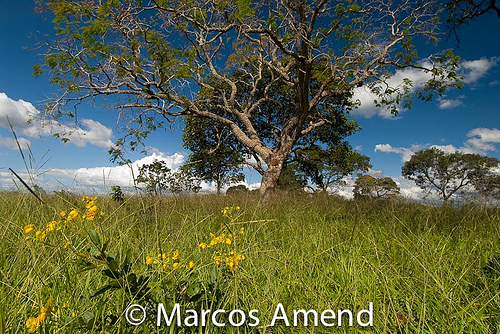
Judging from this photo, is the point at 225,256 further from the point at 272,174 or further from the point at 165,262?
the point at 272,174

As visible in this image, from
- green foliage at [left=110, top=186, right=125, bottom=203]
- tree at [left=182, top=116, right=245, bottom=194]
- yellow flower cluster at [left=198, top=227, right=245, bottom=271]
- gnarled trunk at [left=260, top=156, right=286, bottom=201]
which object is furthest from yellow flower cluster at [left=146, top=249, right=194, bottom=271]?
tree at [left=182, top=116, right=245, bottom=194]

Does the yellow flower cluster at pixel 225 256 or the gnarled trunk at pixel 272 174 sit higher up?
the gnarled trunk at pixel 272 174

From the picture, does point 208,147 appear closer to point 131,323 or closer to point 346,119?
point 346,119

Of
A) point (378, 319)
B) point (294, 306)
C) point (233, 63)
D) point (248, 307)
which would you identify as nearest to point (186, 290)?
point (248, 307)

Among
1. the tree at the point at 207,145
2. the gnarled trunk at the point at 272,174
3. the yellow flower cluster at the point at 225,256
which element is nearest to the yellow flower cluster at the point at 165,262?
the yellow flower cluster at the point at 225,256

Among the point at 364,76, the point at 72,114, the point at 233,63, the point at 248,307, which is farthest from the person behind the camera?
the point at 233,63

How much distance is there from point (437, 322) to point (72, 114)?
33.5ft

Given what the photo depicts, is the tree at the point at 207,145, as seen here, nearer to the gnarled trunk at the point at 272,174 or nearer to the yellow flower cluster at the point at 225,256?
the gnarled trunk at the point at 272,174

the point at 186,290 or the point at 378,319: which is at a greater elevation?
the point at 186,290

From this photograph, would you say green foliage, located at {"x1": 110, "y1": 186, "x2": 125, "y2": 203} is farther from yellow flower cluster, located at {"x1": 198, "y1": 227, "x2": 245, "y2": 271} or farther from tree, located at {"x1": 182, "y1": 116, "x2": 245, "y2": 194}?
tree, located at {"x1": 182, "y1": 116, "x2": 245, "y2": 194}

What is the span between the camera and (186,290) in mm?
1259

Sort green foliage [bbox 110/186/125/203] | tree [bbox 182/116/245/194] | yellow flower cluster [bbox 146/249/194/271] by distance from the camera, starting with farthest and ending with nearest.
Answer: tree [bbox 182/116/245/194] < green foliage [bbox 110/186/125/203] < yellow flower cluster [bbox 146/249/194/271]

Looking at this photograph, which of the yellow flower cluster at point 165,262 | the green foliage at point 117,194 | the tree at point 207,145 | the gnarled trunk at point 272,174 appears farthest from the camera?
the tree at point 207,145

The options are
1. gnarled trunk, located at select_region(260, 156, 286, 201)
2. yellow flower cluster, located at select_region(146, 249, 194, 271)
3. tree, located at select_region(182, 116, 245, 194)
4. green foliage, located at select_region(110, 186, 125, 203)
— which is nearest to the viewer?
yellow flower cluster, located at select_region(146, 249, 194, 271)
